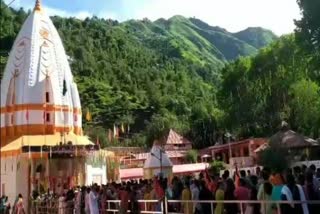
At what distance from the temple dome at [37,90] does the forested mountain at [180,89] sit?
48.2ft

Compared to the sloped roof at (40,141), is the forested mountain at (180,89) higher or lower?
higher

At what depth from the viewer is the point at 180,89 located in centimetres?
10800

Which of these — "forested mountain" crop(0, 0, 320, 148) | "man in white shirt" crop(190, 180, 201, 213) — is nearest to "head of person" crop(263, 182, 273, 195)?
"man in white shirt" crop(190, 180, 201, 213)

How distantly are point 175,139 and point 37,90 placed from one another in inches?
1638

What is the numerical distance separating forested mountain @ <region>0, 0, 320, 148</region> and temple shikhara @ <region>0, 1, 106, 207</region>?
47.2 ft

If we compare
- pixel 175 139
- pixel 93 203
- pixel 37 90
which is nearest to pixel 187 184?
pixel 93 203

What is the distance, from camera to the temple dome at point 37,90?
34.5m

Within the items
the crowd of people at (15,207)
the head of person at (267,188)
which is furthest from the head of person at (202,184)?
the crowd of people at (15,207)

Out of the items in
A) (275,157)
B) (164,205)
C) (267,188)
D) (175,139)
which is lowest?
(164,205)

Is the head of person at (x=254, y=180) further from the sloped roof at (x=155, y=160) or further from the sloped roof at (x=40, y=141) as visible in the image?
the sloped roof at (x=40, y=141)

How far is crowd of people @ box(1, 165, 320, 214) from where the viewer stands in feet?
30.4

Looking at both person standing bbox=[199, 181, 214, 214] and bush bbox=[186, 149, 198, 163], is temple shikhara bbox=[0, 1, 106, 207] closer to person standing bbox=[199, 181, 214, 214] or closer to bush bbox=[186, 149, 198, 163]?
person standing bbox=[199, 181, 214, 214]

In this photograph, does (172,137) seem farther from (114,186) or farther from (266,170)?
(266,170)

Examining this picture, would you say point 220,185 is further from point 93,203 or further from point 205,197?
point 93,203
